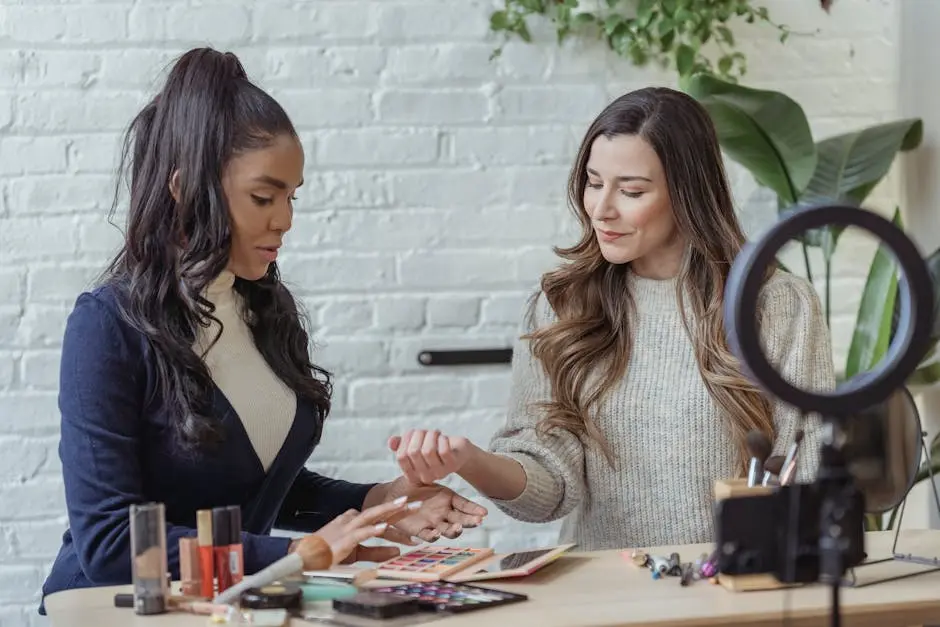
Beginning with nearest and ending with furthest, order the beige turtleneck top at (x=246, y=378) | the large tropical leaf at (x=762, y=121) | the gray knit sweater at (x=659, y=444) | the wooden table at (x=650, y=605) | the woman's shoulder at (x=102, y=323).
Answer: the wooden table at (x=650, y=605)
the woman's shoulder at (x=102, y=323)
the beige turtleneck top at (x=246, y=378)
the gray knit sweater at (x=659, y=444)
the large tropical leaf at (x=762, y=121)

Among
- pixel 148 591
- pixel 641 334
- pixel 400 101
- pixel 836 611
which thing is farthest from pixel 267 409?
pixel 836 611

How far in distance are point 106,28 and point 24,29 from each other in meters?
0.15

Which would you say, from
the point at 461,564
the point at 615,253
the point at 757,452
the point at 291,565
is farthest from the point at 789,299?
the point at 291,565

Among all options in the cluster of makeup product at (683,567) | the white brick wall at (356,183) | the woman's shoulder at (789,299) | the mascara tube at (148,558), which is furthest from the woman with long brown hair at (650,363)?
the mascara tube at (148,558)

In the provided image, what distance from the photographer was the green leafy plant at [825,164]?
7.87 ft

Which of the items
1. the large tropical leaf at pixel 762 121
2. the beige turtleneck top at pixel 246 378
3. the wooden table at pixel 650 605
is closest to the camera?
the wooden table at pixel 650 605

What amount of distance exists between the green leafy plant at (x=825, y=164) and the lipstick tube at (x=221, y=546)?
4.57 feet

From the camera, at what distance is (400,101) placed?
2.49 m

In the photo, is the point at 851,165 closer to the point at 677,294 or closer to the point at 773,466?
the point at 677,294

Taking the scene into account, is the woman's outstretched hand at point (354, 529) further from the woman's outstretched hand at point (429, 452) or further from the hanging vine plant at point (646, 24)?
the hanging vine plant at point (646, 24)

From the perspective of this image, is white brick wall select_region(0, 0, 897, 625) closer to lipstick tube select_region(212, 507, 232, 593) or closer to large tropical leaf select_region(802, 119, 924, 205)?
large tropical leaf select_region(802, 119, 924, 205)

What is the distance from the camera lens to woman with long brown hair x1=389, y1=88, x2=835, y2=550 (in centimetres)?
191

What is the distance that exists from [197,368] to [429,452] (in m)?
0.33

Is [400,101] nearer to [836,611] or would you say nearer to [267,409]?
[267,409]
